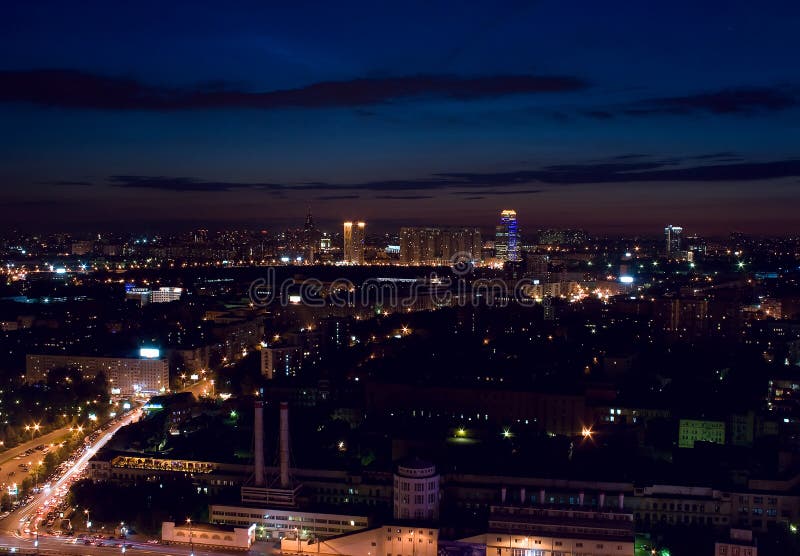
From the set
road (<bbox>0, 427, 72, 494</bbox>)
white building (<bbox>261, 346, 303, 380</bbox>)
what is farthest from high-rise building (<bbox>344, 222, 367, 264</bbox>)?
road (<bbox>0, 427, 72, 494</bbox>)

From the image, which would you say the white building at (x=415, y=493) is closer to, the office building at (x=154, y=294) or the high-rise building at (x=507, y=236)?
the office building at (x=154, y=294)

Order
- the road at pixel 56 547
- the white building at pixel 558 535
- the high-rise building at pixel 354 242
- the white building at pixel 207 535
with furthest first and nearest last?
1. the high-rise building at pixel 354 242
2. the white building at pixel 207 535
3. the road at pixel 56 547
4. the white building at pixel 558 535

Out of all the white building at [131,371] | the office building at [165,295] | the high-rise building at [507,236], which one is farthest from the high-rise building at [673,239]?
the white building at [131,371]

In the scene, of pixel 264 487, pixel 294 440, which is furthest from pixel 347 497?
pixel 294 440

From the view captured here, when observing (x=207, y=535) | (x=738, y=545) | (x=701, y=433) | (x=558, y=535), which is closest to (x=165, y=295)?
(x=701, y=433)

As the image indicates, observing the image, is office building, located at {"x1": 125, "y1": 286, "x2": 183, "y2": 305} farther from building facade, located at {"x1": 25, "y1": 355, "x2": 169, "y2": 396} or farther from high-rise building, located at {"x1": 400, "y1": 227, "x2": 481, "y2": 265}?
high-rise building, located at {"x1": 400, "y1": 227, "x2": 481, "y2": 265}

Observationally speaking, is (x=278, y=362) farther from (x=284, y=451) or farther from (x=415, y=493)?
(x=415, y=493)
